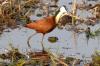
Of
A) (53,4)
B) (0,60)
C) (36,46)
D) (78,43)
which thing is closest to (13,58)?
(0,60)

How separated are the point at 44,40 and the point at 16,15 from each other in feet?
5.36

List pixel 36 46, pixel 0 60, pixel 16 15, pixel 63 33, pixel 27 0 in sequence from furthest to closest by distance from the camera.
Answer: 1. pixel 27 0
2. pixel 16 15
3. pixel 63 33
4. pixel 36 46
5. pixel 0 60

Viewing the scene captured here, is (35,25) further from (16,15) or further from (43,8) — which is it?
(43,8)

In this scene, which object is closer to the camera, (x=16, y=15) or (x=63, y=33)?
(x=63, y=33)

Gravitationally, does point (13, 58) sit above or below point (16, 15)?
below

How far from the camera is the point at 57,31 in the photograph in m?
9.88

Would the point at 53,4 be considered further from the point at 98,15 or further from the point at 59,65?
the point at 59,65

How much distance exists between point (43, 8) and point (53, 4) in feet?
2.28

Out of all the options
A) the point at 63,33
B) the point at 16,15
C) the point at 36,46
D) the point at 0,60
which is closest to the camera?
the point at 0,60

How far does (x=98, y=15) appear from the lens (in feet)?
36.1

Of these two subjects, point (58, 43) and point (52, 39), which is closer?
point (58, 43)

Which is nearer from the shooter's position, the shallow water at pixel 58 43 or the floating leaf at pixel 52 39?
the shallow water at pixel 58 43

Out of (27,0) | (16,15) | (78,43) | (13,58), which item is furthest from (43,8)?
(13,58)

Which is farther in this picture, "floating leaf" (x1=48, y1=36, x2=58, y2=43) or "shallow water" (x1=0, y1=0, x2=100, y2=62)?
"floating leaf" (x1=48, y1=36, x2=58, y2=43)
